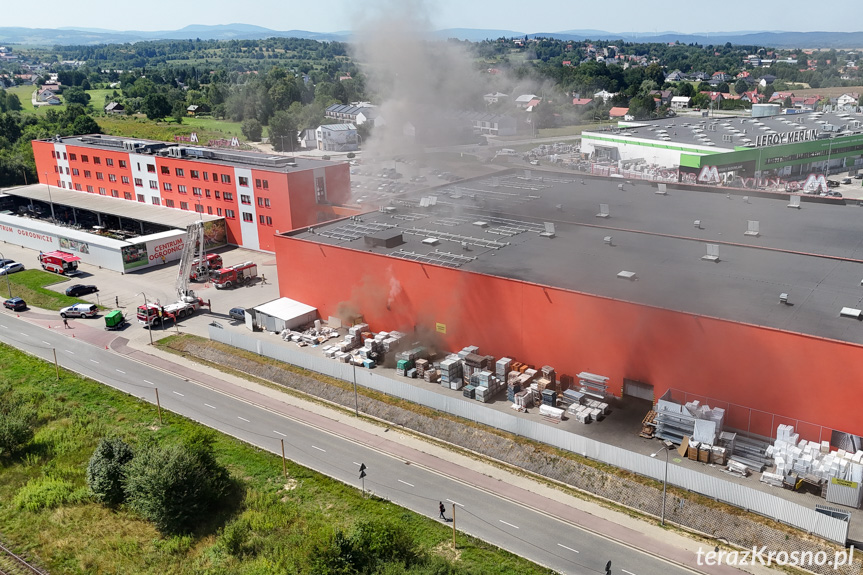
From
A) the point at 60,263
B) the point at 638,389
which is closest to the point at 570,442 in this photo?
the point at 638,389

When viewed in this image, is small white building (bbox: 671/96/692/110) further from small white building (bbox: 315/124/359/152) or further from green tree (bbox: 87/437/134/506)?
green tree (bbox: 87/437/134/506)

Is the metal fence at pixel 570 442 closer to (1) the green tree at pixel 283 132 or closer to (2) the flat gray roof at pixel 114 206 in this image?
(2) the flat gray roof at pixel 114 206

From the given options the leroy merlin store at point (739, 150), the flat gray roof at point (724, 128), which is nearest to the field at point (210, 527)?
the leroy merlin store at point (739, 150)

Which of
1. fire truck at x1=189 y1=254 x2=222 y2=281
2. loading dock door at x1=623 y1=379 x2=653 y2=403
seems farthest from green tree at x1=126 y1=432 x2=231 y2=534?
fire truck at x1=189 y1=254 x2=222 y2=281

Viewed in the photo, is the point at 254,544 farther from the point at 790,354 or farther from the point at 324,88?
the point at 324,88

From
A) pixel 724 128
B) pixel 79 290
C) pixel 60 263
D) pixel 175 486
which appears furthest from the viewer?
pixel 724 128

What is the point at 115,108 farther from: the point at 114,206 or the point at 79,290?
the point at 79,290

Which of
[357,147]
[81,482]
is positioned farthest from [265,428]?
[357,147]
